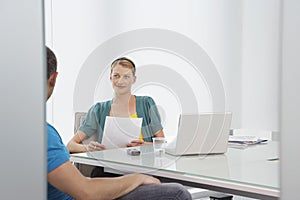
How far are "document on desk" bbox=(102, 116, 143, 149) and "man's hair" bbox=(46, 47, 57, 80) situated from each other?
0.97 feet

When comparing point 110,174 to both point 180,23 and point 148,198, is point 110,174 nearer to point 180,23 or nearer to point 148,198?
point 148,198

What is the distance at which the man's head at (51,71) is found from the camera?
0.59 meters

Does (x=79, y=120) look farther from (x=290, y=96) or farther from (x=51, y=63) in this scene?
(x=290, y=96)

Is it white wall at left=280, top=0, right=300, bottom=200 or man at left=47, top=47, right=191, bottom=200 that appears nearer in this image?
white wall at left=280, top=0, right=300, bottom=200

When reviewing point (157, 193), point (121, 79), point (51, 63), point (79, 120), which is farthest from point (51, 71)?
point (157, 193)

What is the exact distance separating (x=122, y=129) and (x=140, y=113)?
2.4 inches

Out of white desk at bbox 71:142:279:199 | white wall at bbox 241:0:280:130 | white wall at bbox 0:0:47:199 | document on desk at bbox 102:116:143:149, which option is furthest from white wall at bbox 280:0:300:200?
document on desk at bbox 102:116:143:149

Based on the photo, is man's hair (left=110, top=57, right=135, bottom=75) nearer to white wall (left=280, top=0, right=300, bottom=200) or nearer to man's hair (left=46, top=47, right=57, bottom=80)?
man's hair (left=46, top=47, right=57, bottom=80)

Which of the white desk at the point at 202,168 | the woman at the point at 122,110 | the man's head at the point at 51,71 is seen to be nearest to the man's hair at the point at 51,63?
the man's head at the point at 51,71

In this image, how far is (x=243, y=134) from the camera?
0.61 meters

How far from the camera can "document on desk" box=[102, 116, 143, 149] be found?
91cm

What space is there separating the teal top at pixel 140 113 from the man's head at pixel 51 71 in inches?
6.0

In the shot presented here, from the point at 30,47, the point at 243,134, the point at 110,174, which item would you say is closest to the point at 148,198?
the point at 110,174

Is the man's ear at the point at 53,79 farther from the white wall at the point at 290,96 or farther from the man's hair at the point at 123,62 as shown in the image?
the white wall at the point at 290,96
